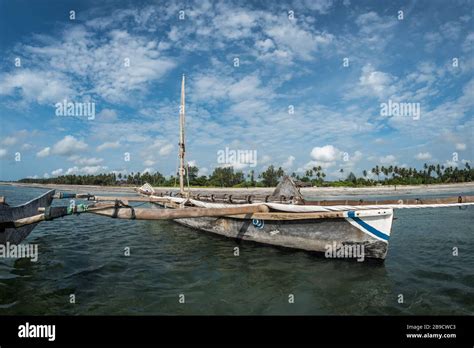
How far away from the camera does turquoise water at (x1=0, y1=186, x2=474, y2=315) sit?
228 inches

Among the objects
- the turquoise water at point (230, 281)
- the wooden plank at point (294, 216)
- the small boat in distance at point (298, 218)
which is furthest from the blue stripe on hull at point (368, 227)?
the turquoise water at point (230, 281)

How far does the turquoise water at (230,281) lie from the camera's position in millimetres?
5789

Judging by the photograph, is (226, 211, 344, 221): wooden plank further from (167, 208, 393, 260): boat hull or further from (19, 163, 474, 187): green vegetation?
(19, 163, 474, 187): green vegetation

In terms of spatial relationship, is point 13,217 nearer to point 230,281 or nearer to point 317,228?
point 230,281

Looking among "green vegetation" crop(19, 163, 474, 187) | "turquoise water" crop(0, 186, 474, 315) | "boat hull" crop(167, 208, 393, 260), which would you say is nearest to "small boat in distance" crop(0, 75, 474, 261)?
"boat hull" crop(167, 208, 393, 260)

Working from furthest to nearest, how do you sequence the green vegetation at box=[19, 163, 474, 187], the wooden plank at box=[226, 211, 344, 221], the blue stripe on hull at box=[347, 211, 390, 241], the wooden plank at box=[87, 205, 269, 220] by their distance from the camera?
the green vegetation at box=[19, 163, 474, 187]
the wooden plank at box=[226, 211, 344, 221]
the blue stripe on hull at box=[347, 211, 390, 241]
the wooden plank at box=[87, 205, 269, 220]

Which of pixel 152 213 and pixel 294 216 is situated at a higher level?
pixel 152 213

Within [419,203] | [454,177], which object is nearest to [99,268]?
[419,203]

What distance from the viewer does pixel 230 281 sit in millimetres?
7391

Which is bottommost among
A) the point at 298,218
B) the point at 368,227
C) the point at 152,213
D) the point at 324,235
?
the point at 324,235

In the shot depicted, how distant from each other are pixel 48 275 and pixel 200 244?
577cm

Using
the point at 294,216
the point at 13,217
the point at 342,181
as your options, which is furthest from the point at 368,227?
the point at 342,181
